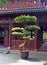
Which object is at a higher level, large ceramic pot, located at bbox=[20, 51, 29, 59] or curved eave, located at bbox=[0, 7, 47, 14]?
curved eave, located at bbox=[0, 7, 47, 14]

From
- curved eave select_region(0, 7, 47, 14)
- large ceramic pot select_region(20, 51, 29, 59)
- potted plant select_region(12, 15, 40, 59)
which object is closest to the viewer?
potted plant select_region(12, 15, 40, 59)

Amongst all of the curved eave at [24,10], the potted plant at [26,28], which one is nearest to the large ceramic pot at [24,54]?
the potted plant at [26,28]

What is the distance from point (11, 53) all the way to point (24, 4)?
459 cm

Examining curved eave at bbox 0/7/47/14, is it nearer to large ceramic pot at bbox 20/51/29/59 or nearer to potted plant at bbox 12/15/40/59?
potted plant at bbox 12/15/40/59

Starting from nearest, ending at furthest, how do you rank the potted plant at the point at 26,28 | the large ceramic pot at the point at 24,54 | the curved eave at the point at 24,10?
the potted plant at the point at 26,28 → the large ceramic pot at the point at 24,54 → the curved eave at the point at 24,10

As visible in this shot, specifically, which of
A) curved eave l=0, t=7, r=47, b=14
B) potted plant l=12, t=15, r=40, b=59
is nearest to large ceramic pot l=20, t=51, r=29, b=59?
potted plant l=12, t=15, r=40, b=59

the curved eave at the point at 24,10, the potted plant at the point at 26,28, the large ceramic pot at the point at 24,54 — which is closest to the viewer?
the potted plant at the point at 26,28

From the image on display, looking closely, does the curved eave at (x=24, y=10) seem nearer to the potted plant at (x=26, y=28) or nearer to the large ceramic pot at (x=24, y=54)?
the potted plant at (x=26, y=28)

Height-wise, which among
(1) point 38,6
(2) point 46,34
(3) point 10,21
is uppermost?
(1) point 38,6

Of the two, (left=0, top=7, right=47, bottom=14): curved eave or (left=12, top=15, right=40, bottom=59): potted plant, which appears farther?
(left=0, top=7, right=47, bottom=14): curved eave

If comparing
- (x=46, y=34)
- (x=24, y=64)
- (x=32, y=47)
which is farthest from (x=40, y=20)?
(x=46, y=34)

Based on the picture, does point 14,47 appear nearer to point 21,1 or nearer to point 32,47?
point 32,47

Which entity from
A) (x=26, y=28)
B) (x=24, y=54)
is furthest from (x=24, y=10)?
(x=24, y=54)

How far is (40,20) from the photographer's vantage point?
19641 mm
